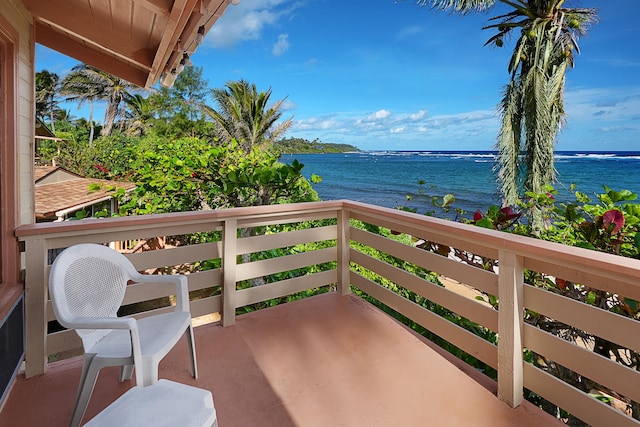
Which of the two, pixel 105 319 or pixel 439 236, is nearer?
pixel 105 319

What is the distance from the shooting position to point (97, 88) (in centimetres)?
2394

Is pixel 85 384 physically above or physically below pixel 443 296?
below

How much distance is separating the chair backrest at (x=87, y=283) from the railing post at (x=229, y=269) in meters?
0.71

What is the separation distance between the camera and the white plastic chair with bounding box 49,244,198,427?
4.39 ft

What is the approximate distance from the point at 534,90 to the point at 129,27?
266 inches

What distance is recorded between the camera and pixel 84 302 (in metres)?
1.57

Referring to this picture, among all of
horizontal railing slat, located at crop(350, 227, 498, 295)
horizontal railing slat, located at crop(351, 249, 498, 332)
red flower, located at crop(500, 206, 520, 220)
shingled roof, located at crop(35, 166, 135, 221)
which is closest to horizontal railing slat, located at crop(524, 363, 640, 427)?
horizontal railing slat, located at crop(351, 249, 498, 332)

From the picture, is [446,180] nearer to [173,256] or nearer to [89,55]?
[89,55]

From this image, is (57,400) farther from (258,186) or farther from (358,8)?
(358,8)

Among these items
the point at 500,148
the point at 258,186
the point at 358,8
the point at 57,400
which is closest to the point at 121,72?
the point at 258,186

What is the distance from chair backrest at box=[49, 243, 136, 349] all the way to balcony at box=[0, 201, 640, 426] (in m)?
0.34

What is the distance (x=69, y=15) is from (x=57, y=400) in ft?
7.49

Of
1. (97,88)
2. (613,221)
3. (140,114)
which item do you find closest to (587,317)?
(613,221)

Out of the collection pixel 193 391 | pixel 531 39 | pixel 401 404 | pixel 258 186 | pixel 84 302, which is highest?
pixel 531 39
